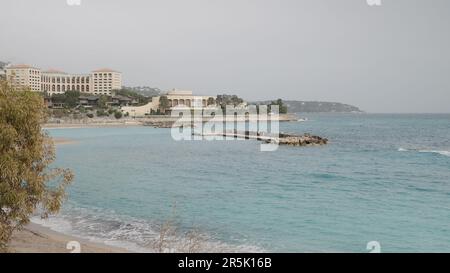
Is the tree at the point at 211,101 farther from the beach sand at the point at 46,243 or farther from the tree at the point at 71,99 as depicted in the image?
the beach sand at the point at 46,243

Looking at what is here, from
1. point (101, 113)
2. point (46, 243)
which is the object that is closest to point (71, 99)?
point (101, 113)

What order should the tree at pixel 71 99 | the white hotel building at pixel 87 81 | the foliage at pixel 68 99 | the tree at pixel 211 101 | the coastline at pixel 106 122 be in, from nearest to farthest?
the coastline at pixel 106 122 < the tree at pixel 71 99 < the foliage at pixel 68 99 < the tree at pixel 211 101 < the white hotel building at pixel 87 81

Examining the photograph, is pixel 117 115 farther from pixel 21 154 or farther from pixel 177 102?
pixel 21 154

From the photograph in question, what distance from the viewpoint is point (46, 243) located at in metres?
10.8

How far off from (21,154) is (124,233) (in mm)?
6061

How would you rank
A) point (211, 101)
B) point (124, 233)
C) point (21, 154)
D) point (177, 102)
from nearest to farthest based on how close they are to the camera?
point (21, 154)
point (124, 233)
point (177, 102)
point (211, 101)

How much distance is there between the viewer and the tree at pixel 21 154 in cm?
675

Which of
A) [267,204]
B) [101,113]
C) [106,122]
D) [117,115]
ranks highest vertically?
[101,113]

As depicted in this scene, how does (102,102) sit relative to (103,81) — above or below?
below

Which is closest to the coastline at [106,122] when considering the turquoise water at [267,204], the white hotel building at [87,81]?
the white hotel building at [87,81]

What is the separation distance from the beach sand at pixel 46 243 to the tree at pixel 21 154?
248 cm

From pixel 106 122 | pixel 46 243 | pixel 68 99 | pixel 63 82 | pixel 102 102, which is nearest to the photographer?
pixel 46 243
